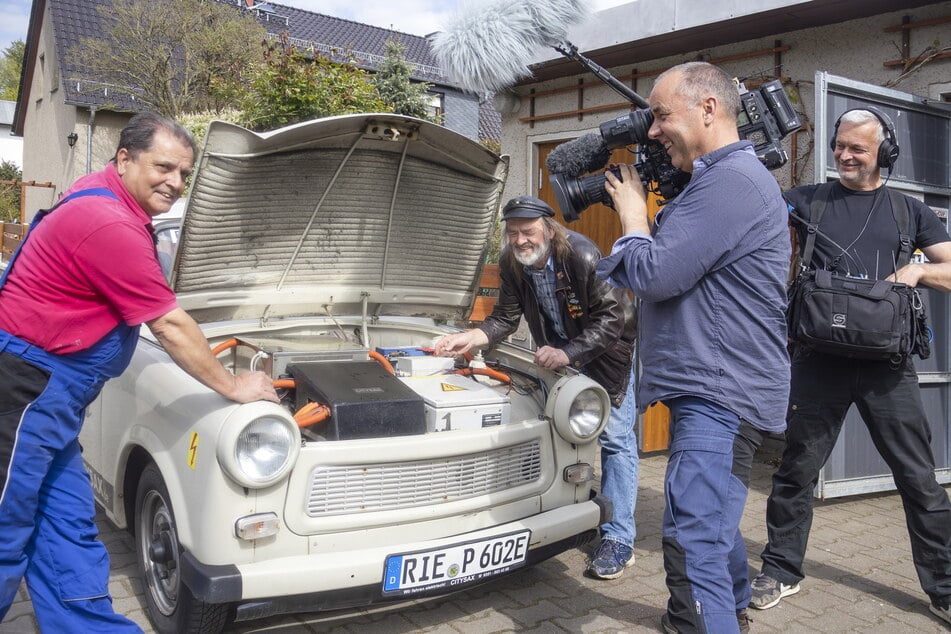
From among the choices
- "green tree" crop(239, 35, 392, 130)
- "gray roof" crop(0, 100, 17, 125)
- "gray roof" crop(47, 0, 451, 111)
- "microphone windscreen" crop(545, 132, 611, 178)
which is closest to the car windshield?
"microphone windscreen" crop(545, 132, 611, 178)

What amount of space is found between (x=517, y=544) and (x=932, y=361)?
355 cm

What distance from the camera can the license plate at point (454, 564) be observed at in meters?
2.73

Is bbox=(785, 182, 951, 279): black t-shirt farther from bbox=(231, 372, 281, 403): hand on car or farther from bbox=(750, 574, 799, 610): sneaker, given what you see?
bbox=(231, 372, 281, 403): hand on car

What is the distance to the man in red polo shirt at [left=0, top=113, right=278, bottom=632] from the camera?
2268 mm

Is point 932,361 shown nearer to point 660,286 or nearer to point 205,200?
point 660,286

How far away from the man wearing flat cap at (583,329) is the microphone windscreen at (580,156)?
96 cm

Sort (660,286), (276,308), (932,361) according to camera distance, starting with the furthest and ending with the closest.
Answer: (932,361)
(276,308)
(660,286)

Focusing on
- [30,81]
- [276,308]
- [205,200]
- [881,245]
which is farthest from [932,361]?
[30,81]

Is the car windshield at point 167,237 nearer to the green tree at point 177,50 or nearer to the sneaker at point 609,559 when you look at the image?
the sneaker at point 609,559

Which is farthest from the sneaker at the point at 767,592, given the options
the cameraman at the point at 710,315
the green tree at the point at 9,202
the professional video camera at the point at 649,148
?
the green tree at the point at 9,202

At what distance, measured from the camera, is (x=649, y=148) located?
2.51 metres

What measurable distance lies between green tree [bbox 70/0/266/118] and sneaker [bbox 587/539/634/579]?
13.4m

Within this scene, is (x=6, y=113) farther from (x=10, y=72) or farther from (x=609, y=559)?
(x=609, y=559)

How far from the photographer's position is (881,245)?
3.42 metres
